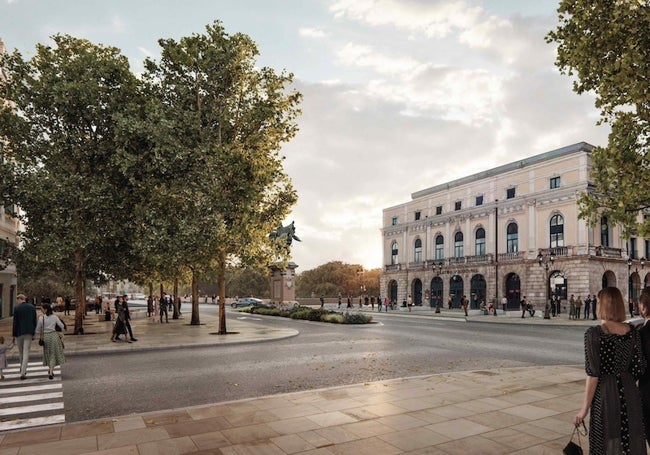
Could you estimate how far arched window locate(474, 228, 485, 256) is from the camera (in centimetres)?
5472

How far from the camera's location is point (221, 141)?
880 inches

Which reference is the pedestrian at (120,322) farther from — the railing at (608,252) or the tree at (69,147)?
the railing at (608,252)

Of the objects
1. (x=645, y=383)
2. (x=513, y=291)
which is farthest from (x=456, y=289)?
(x=645, y=383)

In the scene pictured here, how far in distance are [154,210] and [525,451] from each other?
1831 cm

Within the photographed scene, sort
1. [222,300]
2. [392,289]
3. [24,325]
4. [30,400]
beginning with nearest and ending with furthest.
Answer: [30,400] < [24,325] < [222,300] < [392,289]

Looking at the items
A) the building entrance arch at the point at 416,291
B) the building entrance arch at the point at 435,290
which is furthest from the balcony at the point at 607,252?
the building entrance arch at the point at 416,291

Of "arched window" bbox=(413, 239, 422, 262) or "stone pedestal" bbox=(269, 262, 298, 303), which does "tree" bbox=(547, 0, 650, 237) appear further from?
"arched window" bbox=(413, 239, 422, 262)

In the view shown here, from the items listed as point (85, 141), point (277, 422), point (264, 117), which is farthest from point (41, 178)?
point (277, 422)

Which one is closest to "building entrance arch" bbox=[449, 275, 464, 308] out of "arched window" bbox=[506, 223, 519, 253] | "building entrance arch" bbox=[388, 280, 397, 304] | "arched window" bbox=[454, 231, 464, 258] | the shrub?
"arched window" bbox=[454, 231, 464, 258]

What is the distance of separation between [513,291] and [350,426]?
4721 centimetres

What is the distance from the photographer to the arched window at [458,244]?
57.7m

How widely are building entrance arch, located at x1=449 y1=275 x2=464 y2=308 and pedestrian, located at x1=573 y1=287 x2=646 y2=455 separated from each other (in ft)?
175

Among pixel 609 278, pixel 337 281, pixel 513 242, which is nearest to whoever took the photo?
pixel 609 278

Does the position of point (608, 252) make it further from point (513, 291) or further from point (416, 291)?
point (416, 291)
